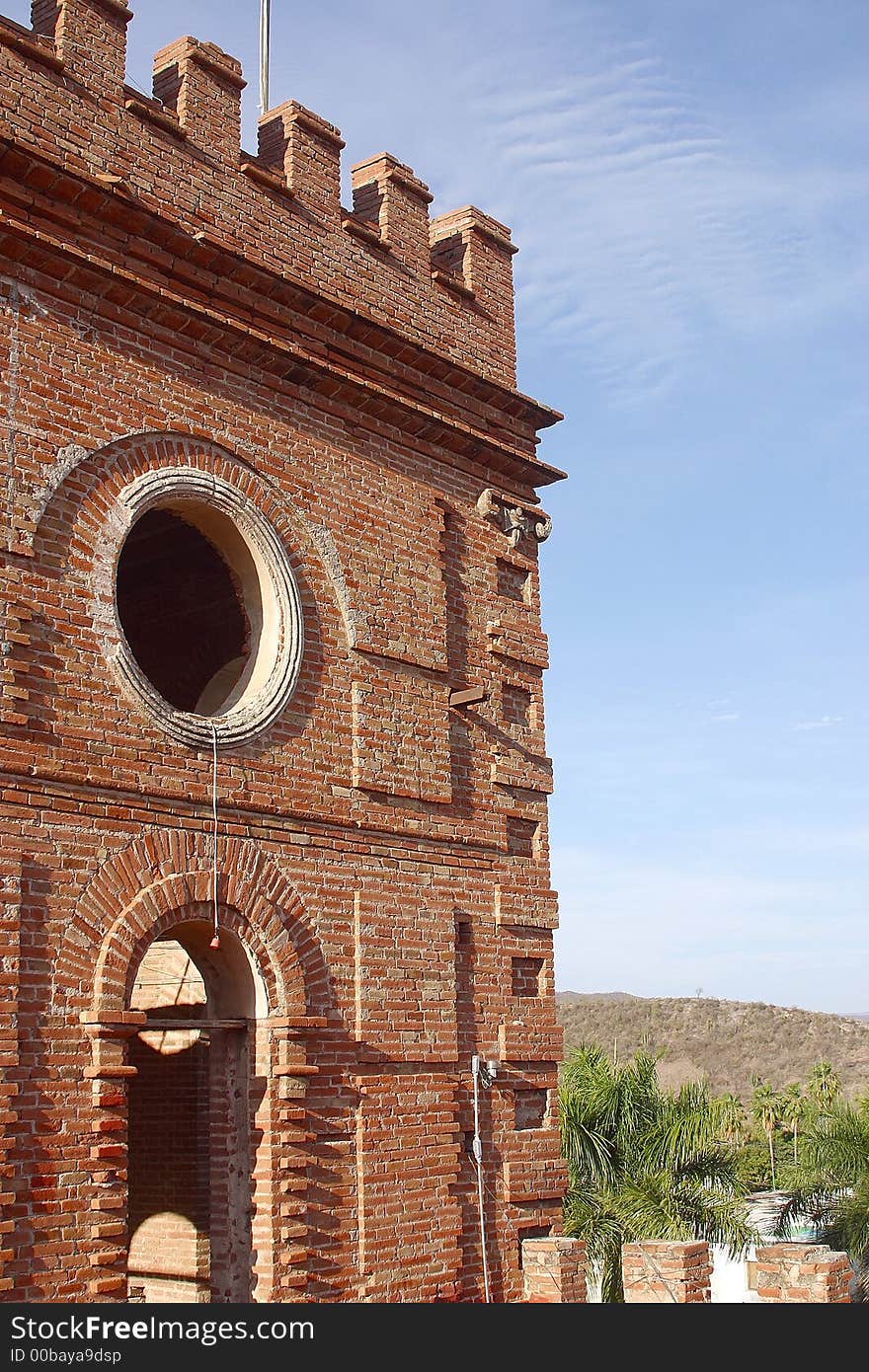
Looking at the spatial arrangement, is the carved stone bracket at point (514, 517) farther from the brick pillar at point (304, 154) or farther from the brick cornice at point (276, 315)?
the brick pillar at point (304, 154)

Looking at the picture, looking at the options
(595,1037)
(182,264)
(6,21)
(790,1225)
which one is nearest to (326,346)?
(182,264)

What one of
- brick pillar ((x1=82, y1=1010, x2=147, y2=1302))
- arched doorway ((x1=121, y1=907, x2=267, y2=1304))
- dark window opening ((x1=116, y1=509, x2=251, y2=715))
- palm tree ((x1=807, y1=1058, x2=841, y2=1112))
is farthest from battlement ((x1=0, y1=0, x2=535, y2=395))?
palm tree ((x1=807, y1=1058, x2=841, y2=1112))

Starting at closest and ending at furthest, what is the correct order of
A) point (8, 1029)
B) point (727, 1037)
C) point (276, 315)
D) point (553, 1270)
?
point (8, 1029) → point (276, 315) → point (553, 1270) → point (727, 1037)

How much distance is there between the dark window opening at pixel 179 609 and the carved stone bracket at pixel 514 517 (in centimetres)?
210

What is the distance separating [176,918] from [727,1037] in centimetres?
5597

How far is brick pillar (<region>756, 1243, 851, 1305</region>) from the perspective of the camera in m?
9.41

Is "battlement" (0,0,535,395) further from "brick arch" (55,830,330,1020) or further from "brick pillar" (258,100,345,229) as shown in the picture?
"brick arch" (55,830,330,1020)

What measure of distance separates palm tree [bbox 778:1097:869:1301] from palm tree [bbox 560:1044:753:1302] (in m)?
0.83

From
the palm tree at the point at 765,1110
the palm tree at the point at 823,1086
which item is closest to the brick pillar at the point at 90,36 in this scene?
the palm tree at the point at 765,1110

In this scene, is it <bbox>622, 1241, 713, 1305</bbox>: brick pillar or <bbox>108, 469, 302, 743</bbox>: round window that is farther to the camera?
<bbox>622, 1241, 713, 1305</bbox>: brick pillar

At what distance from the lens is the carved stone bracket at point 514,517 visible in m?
11.4

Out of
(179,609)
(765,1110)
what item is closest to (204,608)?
(179,609)

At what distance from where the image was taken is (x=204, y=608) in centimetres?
1112

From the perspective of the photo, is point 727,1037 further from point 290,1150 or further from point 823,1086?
point 290,1150
